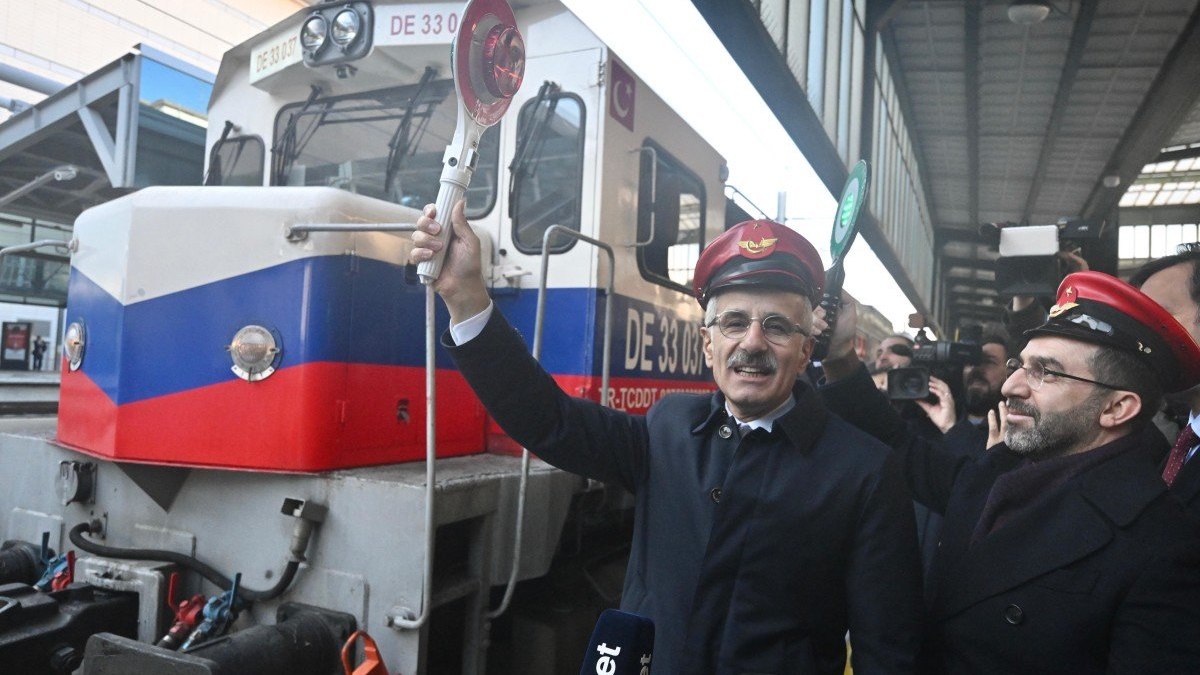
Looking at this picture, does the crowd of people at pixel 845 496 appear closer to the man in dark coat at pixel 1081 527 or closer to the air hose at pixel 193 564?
the man in dark coat at pixel 1081 527

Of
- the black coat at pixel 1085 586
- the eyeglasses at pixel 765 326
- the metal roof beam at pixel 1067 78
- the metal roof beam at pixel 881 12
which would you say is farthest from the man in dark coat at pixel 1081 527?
the metal roof beam at pixel 881 12

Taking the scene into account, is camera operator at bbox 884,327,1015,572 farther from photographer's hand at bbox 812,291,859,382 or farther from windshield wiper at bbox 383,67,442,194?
windshield wiper at bbox 383,67,442,194

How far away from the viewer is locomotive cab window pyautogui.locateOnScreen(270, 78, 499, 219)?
3.27m

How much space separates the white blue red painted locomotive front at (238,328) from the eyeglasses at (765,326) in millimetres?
1360

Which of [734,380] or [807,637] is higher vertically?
[734,380]

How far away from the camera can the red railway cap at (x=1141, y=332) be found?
1.59 meters

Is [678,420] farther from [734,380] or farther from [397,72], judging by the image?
[397,72]

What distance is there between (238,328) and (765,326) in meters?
1.68

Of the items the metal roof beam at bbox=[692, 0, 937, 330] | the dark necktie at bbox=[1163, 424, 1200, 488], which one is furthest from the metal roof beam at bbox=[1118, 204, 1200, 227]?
the dark necktie at bbox=[1163, 424, 1200, 488]

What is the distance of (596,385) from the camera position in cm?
310

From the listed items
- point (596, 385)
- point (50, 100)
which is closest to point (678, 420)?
point (596, 385)

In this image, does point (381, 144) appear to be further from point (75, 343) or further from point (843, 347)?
point (843, 347)

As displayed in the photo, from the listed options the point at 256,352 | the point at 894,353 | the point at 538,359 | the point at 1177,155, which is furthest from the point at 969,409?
the point at 1177,155

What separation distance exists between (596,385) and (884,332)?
42.5 ft
